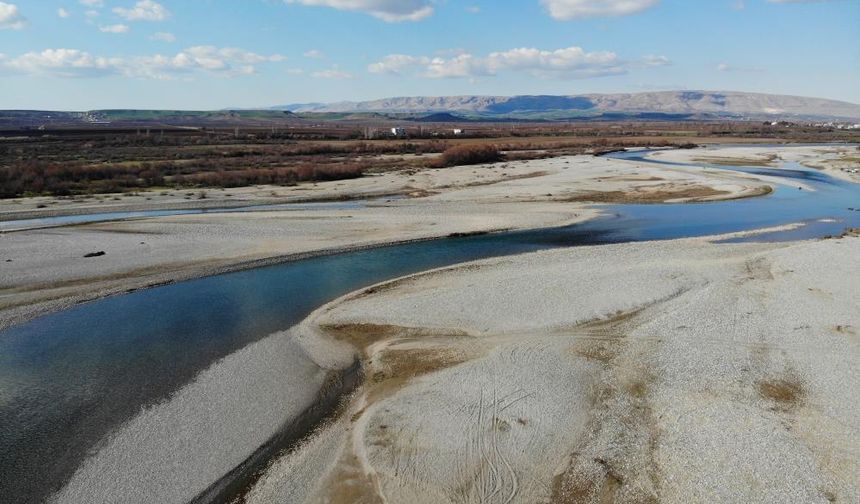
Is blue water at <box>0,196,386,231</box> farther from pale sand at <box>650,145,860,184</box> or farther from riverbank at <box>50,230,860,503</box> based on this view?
pale sand at <box>650,145,860,184</box>

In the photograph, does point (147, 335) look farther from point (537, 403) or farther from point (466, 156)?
point (466, 156)

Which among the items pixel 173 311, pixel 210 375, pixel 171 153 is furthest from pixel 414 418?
pixel 171 153

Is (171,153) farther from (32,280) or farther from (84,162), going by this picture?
(32,280)

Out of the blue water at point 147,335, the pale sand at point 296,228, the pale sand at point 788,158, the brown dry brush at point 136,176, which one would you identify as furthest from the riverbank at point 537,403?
the pale sand at point 788,158

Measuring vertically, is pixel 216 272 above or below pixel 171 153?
below

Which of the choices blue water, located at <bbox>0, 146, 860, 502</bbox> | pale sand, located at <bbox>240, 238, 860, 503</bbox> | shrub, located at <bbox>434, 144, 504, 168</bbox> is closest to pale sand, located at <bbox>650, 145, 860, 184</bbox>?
shrub, located at <bbox>434, 144, 504, 168</bbox>

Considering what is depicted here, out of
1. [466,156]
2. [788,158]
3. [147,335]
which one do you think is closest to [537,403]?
[147,335]
